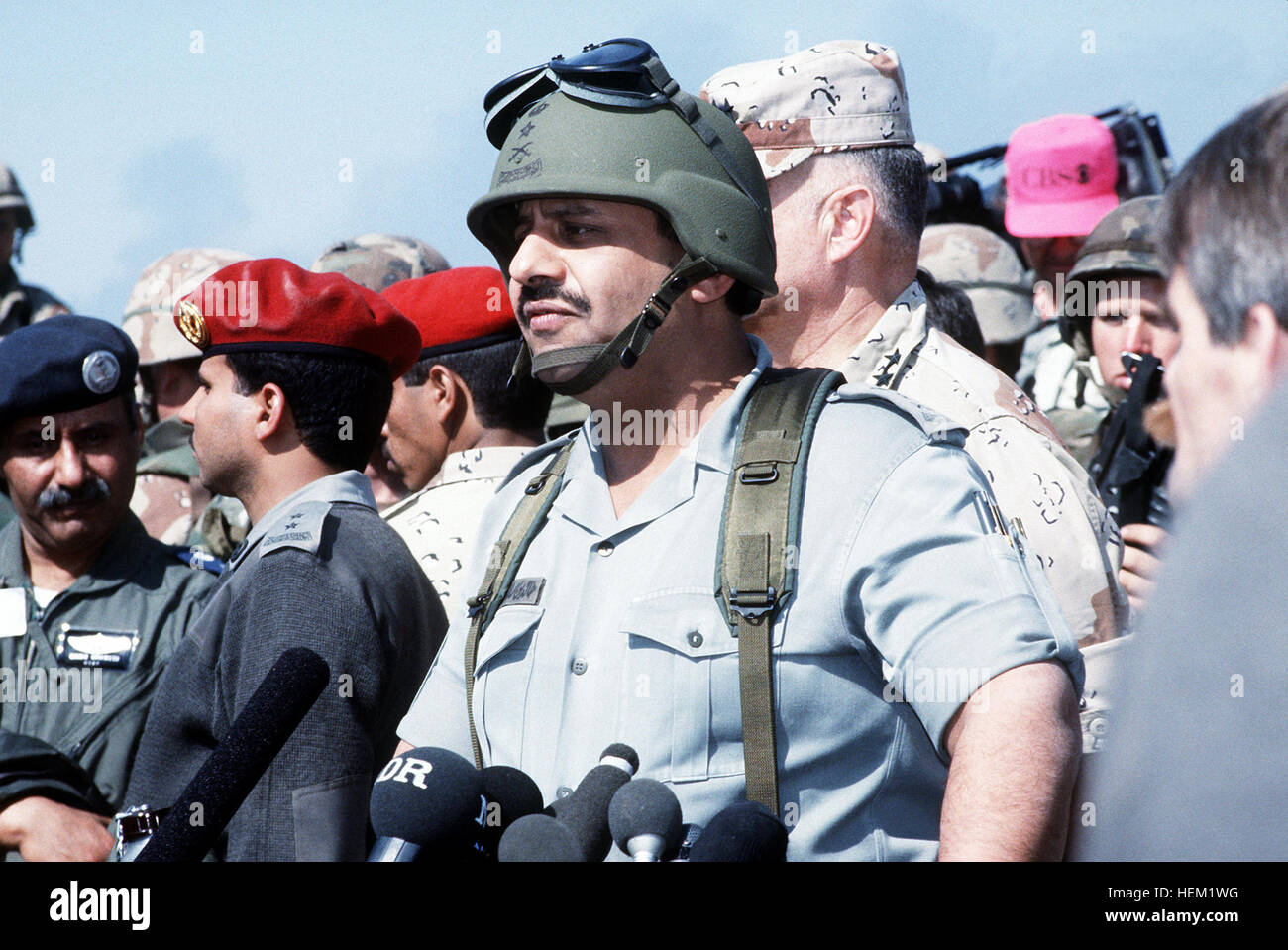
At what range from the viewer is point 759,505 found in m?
2.52

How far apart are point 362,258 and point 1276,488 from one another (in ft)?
17.7

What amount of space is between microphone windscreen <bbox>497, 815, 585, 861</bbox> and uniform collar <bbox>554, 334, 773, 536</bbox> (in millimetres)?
819

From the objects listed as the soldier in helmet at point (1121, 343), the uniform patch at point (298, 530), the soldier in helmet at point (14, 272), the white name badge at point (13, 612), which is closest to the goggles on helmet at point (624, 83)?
the uniform patch at point (298, 530)

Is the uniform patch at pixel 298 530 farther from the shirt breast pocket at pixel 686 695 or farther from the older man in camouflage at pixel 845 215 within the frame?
the older man in camouflage at pixel 845 215

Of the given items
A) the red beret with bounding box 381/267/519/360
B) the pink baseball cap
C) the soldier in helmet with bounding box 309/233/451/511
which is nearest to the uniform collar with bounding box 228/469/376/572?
the red beret with bounding box 381/267/519/360

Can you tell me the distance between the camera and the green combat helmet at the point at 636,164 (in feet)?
9.52

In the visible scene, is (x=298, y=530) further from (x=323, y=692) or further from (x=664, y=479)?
(x=664, y=479)

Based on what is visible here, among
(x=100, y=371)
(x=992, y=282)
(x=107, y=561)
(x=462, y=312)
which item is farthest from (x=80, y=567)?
(x=992, y=282)

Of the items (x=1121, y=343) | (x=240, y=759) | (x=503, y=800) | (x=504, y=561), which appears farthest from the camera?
(x=1121, y=343)

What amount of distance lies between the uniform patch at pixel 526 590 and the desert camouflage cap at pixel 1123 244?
2.62 m

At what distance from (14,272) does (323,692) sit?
19.7ft

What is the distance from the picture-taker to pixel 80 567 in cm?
439

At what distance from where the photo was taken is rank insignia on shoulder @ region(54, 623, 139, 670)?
4.10 m

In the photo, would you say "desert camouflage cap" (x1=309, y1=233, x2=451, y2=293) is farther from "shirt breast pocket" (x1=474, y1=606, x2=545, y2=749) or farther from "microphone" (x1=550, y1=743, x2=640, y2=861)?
"microphone" (x1=550, y1=743, x2=640, y2=861)
